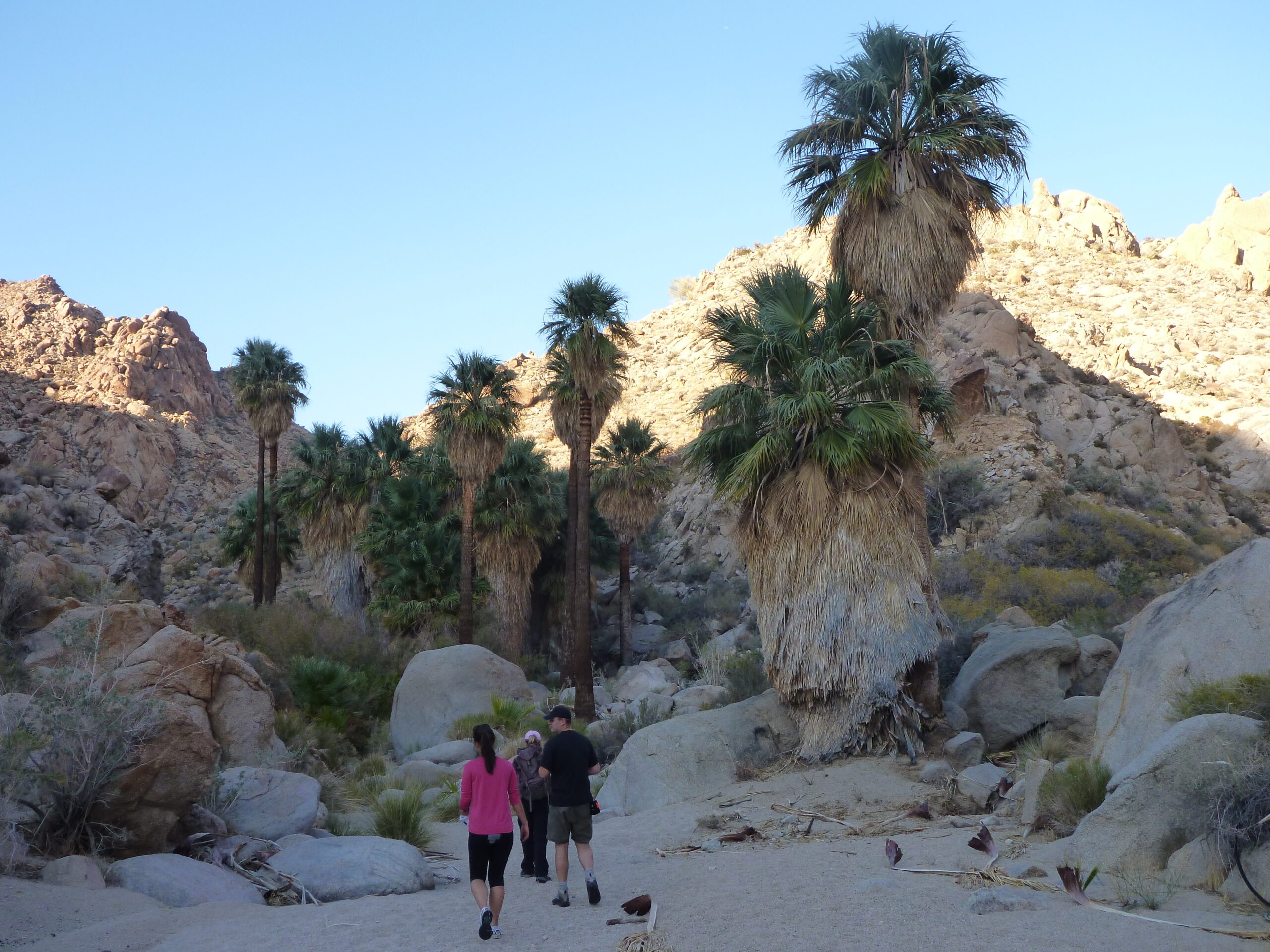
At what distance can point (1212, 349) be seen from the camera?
4684 cm

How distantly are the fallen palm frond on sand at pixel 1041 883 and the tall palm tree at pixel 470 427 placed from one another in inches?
745

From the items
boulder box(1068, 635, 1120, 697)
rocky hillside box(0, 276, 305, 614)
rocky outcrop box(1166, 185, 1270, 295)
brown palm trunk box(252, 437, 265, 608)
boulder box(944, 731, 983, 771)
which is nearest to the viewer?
boulder box(944, 731, 983, 771)

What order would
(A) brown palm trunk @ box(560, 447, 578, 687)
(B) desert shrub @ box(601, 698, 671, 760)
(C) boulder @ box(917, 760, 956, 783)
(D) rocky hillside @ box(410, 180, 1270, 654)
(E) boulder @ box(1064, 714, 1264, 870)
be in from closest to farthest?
(E) boulder @ box(1064, 714, 1264, 870) → (C) boulder @ box(917, 760, 956, 783) → (B) desert shrub @ box(601, 698, 671, 760) → (A) brown palm trunk @ box(560, 447, 578, 687) → (D) rocky hillside @ box(410, 180, 1270, 654)

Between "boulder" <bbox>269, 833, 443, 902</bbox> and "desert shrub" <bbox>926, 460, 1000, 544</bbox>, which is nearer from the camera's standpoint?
"boulder" <bbox>269, 833, 443, 902</bbox>

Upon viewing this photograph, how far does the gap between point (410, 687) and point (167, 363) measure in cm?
5033

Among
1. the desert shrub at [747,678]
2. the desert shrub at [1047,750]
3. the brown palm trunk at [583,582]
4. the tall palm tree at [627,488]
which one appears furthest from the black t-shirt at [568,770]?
the tall palm tree at [627,488]

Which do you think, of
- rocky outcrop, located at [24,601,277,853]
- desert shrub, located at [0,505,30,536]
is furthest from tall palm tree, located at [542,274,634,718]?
desert shrub, located at [0,505,30,536]

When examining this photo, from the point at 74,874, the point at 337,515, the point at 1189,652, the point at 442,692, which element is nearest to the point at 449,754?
the point at 442,692

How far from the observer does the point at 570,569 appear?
1073 inches

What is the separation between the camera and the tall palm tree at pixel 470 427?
26375 millimetres

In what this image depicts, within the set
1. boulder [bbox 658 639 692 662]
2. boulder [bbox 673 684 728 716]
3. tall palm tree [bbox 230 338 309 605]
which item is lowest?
boulder [bbox 673 684 728 716]

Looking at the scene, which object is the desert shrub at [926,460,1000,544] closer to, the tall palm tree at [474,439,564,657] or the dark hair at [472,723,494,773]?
the tall palm tree at [474,439,564,657]

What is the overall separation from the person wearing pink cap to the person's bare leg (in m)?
2.04

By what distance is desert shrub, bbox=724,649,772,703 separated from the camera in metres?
17.3
